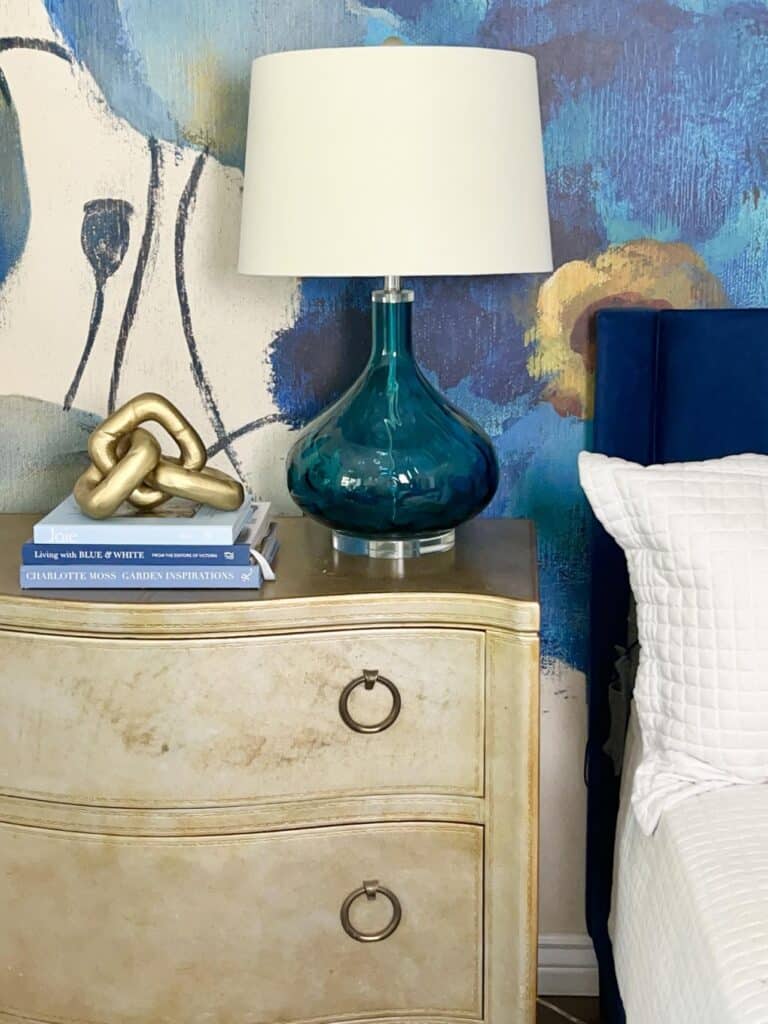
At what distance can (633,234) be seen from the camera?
1763 millimetres

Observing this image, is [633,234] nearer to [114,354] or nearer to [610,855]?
[114,354]

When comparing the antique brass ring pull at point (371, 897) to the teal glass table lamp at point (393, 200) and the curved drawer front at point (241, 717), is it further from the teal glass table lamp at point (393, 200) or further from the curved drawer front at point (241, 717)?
the teal glass table lamp at point (393, 200)

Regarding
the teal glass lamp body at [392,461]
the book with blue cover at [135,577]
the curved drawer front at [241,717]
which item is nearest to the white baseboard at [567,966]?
the curved drawer front at [241,717]

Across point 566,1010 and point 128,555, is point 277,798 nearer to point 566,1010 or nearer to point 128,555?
point 128,555

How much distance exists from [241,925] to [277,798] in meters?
0.16

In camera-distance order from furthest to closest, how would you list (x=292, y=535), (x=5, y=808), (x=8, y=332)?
1. (x=8, y=332)
2. (x=292, y=535)
3. (x=5, y=808)

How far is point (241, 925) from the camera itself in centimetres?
152

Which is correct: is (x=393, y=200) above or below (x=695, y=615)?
above

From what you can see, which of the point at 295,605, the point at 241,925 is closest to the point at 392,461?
the point at 295,605

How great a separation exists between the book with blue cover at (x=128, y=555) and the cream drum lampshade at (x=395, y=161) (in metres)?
0.33

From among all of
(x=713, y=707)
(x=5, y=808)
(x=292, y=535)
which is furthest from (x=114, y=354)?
(x=713, y=707)

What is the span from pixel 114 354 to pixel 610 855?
1.02 meters

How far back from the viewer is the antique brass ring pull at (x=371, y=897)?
1523mm

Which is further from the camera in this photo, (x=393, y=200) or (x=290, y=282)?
(x=290, y=282)
